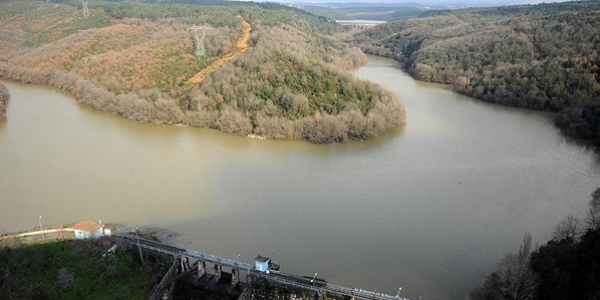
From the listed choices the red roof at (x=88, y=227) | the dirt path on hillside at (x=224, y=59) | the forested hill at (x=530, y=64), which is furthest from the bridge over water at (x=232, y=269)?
the forested hill at (x=530, y=64)

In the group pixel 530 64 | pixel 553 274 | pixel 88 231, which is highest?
pixel 530 64

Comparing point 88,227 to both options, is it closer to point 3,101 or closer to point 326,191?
point 326,191

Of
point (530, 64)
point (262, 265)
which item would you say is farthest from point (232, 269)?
point (530, 64)

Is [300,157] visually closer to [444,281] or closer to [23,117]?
[444,281]

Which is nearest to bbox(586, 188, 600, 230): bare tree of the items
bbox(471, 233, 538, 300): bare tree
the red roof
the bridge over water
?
bbox(471, 233, 538, 300): bare tree

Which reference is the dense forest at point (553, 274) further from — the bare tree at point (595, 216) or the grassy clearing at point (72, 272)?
the grassy clearing at point (72, 272)
